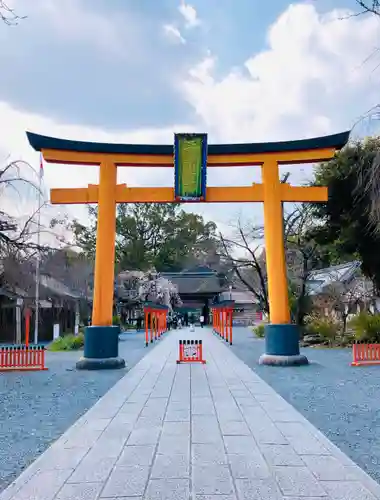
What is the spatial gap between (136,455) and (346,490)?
212 cm

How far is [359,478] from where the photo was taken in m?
4.19

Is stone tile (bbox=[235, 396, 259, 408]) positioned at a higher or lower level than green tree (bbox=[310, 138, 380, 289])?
lower

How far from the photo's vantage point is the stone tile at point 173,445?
16.4ft

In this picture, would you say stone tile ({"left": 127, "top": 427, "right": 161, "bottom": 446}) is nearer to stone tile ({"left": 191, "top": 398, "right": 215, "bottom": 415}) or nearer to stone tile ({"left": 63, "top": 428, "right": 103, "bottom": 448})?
stone tile ({"left": 63, "top": 428, "right": 103, "bottom": 448})

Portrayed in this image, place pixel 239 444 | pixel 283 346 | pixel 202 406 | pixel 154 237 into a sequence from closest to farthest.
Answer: pixel 239 444, pixel 202 406, pixel 283 346, pixel 154 237

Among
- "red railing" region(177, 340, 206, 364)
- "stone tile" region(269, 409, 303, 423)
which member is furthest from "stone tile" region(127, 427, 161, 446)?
"red railing" region(177, 340, 206, 364)

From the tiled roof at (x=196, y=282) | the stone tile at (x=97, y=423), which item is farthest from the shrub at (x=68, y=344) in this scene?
the tiled roof at (x=196, y=282)

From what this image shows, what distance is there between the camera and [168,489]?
3895 mm

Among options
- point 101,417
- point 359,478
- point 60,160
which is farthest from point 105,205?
point 359,478

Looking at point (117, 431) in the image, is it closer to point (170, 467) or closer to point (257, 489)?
point (170, 467)

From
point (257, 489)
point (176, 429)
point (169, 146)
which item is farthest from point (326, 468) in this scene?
point (169, 146)

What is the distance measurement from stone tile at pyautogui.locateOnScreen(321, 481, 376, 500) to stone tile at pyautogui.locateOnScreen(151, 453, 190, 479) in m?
1.26

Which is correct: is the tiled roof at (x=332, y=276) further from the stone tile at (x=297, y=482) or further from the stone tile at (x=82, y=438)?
the stone tile at (x=297, y=482)

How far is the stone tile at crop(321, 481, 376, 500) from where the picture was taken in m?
3.75
